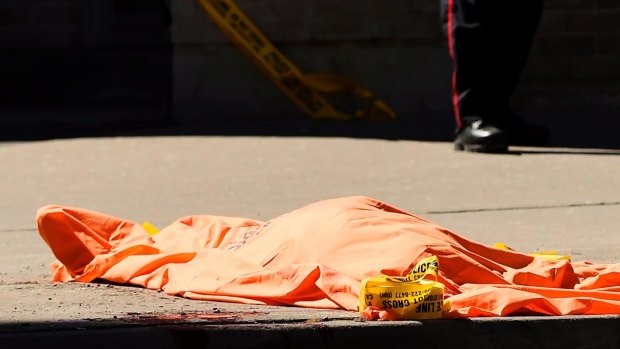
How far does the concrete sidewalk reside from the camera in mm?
3359

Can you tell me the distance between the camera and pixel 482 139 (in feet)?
24.3

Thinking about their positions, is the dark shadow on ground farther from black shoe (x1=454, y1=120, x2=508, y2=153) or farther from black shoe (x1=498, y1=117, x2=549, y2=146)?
black shoe (x1=454, y1=120, x2=508, y2=153)

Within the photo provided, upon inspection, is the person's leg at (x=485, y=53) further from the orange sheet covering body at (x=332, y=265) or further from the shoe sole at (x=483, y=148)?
the orange sheet covering body at (x=332, y=265)

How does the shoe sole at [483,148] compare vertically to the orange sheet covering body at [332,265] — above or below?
below

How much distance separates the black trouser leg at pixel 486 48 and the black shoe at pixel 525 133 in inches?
3.0

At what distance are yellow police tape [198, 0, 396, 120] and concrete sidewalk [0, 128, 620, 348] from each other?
1055 mm

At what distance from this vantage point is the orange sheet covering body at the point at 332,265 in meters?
3.74

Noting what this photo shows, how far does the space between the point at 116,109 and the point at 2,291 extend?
6382 millimetres

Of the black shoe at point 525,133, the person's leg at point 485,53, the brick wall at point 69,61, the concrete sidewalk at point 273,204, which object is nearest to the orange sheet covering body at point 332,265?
the concrete sidewalk at point 273,204

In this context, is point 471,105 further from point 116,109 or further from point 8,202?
point 116,109

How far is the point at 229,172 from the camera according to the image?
7.12 m

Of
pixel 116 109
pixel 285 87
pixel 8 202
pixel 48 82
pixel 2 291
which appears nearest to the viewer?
pixel 2 291

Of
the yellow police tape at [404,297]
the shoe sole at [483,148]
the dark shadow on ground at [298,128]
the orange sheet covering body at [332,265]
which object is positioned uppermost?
the yellow police tape at [404,297]

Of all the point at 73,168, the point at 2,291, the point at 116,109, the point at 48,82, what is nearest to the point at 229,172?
the point at 73,168
